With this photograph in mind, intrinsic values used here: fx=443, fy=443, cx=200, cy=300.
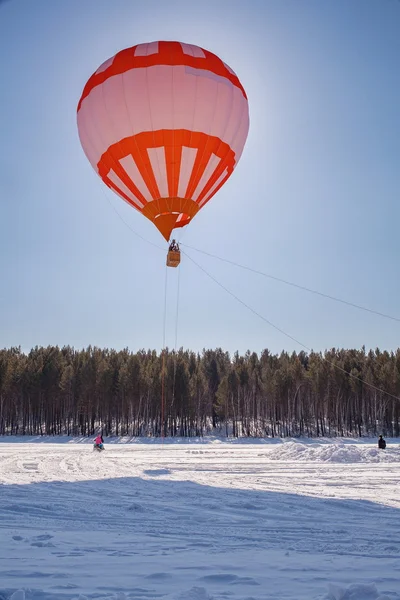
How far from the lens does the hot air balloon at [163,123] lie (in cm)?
1499

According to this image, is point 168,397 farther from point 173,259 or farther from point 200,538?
point 200,538

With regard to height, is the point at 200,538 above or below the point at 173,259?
below

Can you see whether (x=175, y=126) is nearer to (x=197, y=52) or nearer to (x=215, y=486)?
(x=197, y=52)

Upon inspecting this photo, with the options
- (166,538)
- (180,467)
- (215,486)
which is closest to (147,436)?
(180,467)

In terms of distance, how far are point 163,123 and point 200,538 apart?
13.1 meters

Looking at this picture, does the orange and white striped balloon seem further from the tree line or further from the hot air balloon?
the tree line

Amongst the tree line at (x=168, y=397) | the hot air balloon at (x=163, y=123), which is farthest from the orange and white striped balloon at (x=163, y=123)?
the tree line at (x=168, y=397)

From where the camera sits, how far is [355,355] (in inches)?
2485

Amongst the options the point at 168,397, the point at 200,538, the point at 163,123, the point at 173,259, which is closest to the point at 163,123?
the point at 163,123

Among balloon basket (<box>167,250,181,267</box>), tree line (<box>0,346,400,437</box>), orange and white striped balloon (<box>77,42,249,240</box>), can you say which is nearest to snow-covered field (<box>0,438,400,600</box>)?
balloon basket (<box>167,250,181,267</box>)

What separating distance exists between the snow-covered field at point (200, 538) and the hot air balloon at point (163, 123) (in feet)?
33.0

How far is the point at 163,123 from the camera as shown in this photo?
15.1 metres

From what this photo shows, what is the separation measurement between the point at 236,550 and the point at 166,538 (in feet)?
3.57

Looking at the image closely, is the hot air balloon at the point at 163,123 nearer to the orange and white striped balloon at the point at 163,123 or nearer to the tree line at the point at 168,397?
the orange and white striped balloon at the point at 163,123
